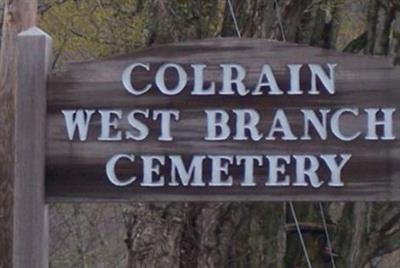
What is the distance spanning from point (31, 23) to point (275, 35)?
1558mm

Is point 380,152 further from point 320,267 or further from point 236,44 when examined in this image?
point 320,267

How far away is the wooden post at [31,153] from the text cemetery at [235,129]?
0.46ft

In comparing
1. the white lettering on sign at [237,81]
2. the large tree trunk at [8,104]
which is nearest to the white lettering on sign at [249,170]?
the white lettering on sign at [237,81]

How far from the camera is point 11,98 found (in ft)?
26.4

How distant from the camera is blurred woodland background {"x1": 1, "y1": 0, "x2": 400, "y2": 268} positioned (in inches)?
276

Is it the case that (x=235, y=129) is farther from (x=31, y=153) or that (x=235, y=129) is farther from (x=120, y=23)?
(x=120, y=23)

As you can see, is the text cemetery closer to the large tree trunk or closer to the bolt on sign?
the bolt on sign

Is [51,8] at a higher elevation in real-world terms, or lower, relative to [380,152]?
higher

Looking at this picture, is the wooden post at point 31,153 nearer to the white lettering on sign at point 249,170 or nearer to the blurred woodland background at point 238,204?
the white lettering on sign at point 249,170

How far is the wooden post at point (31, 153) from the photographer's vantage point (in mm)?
4605

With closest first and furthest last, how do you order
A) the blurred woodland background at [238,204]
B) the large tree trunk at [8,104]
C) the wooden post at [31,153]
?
1. the wooden post at [31,153]
2. the blurred woodland background at [238,204]
3. the large tree trunk at [8,104]

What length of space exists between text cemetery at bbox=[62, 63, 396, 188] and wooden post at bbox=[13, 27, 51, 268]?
0.46 feet

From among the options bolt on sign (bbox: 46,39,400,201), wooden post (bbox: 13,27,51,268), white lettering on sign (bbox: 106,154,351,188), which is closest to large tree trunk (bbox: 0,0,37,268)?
wooden post (bbox: 13,27,51,268)

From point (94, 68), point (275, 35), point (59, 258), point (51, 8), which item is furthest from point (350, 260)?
point (59, 258)
